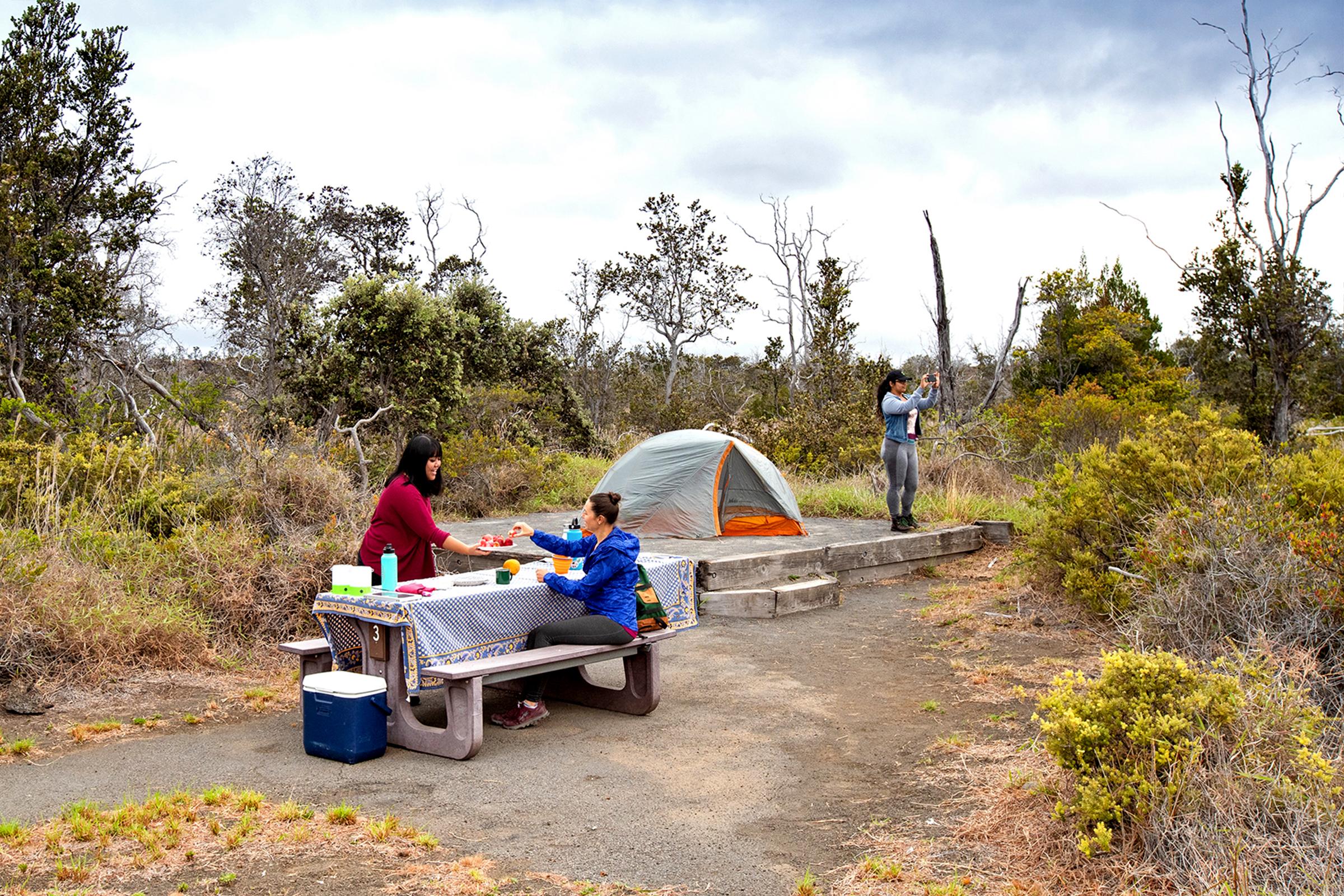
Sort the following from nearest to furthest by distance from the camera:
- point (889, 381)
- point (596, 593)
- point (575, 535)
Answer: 1. point (596, 593)
2. point (575, 535)
3. point (889, 381)

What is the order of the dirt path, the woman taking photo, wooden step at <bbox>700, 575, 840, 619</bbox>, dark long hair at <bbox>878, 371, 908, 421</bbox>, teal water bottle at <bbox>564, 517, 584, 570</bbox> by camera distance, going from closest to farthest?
the dirt path
teal water bottle at <bbox>564, 517, 584, 570</bbox>
wooden step at <bbox>700, 575, 840, 619</bbox>
the woman taking photo
dark long hair at <bbox>878, 371, 908, 421</bbox>

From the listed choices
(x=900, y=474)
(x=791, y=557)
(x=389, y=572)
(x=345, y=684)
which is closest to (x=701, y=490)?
(x=791, y=557)

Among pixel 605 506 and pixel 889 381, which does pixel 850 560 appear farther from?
pixel 605 506

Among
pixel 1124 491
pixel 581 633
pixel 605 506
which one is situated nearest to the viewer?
pixel 581 633

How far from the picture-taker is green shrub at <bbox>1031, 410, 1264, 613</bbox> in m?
7.02

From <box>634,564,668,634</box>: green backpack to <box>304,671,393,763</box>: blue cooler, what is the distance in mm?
1545

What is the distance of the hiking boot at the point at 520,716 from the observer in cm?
561

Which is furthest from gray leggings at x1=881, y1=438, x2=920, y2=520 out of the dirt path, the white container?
the white container

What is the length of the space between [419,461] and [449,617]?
1.16 meters

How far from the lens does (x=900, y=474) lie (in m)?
11.6

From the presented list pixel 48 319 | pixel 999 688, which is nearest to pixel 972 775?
pixel 999 688

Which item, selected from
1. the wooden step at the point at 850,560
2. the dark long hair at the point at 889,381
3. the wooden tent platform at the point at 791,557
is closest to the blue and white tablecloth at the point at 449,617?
the wooden tent platform at the point at 791,557

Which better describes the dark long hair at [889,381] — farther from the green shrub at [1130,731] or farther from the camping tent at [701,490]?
the green shrub at [1130,731]

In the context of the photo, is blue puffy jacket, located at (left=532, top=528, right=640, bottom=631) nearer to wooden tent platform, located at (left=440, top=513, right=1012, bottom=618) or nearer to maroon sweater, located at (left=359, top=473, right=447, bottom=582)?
maroon sweater, located at (left=359, top=473, right=447, bottom=582)
